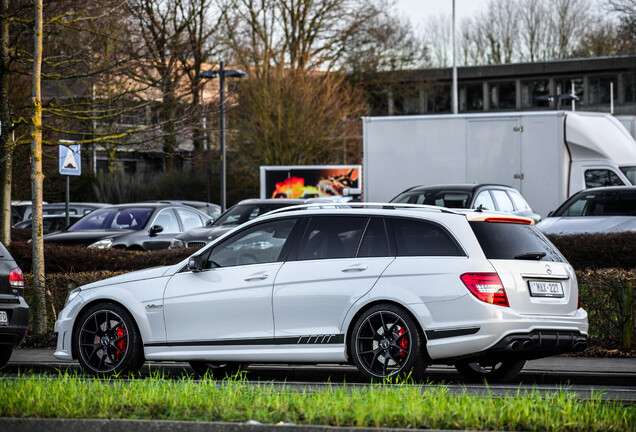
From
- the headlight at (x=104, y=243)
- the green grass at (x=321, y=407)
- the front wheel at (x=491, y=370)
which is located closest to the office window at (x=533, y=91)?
the headlight at (x=104, y=243)

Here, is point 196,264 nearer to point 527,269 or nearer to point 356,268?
point 356,268

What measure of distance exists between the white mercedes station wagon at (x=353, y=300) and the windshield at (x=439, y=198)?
9236 mm

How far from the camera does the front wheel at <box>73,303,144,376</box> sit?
10383mm

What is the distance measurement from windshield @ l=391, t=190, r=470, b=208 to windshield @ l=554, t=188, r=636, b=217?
1.69 m

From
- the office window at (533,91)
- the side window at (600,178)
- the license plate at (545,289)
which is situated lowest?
the license plate at (545,289)

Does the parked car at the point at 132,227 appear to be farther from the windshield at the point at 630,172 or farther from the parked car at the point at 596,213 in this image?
the windshield at the point at 630,172

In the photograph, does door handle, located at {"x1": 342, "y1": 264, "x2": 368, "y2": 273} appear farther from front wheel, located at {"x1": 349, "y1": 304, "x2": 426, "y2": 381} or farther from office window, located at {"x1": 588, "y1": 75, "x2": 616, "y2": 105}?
office window, located at {"x1": 588, "y1": 75, "x2": 616, "y2": 105}

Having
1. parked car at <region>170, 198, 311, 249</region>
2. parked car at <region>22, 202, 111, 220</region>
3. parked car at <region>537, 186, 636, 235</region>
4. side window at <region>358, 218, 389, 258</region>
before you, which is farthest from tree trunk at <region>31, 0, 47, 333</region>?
parked car at <region>22, 202, 111, 220</region>

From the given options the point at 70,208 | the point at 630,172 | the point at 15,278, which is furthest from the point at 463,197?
the point at 70,208

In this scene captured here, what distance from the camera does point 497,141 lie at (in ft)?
77.7

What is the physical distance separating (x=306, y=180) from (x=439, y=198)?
839 inches

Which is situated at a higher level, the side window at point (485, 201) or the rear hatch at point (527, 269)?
the side window at point (485, 201)

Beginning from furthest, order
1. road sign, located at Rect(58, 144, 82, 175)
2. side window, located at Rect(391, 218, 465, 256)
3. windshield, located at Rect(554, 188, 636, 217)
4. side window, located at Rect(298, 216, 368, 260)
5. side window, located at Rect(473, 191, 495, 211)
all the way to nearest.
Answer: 1. road sign, located at Rect(58, 144, 82, 175)
2. side window, located at Rect(473, 191, 495, 211)
3. windshield, located at Rect(554, 188, 636, 217)
4. side window, located at Rect(298, 216, 368, 260)
5. side window, located at Rect(391, 218, 465, 256)

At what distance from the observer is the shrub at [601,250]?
15.1 m
